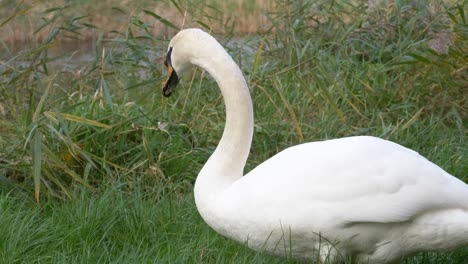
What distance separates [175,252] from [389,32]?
2964 mm

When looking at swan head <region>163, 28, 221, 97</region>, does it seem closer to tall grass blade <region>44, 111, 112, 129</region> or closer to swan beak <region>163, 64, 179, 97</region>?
swan beak <region>163, 64, 179, 97</region>

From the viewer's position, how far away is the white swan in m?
3.26

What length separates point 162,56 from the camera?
5918 mm

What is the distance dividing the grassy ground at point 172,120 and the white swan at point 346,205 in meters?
0.19

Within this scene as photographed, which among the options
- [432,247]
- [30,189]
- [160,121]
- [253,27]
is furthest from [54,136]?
[253,27]

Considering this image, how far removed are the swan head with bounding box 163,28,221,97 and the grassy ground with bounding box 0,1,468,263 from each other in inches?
23.3

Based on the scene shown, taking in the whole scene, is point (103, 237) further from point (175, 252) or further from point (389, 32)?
point (389, 32)

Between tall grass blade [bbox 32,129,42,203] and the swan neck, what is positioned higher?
the swan neck

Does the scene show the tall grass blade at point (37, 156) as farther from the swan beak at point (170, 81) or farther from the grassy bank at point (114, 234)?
the swan beak at point (170, 81)

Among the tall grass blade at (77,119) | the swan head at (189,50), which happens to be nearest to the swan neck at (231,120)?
the swan head at (189,50)

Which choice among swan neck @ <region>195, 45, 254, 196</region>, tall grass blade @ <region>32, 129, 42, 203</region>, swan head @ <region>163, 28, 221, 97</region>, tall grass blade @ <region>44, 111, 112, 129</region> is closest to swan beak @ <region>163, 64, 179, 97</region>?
swan head @ <region>163, 28, 221, 97</region>

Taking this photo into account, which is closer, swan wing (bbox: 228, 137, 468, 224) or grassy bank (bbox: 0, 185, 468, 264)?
swan wing (bbox: 228, 137, 468, 224)

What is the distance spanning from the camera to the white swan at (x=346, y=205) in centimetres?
326

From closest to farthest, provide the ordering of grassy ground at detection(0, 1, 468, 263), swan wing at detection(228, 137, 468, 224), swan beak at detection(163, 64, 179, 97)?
1. swan wing at detection(228, 137, 468, 224)
2. grassy ground at detection(0, 1, 468, 263)
3. swan beak at detection(163, 64, 179, 97)
